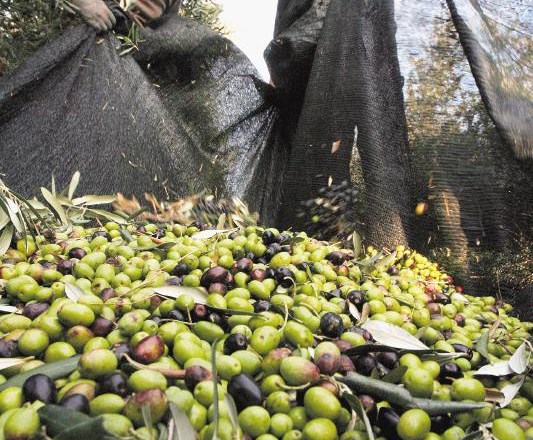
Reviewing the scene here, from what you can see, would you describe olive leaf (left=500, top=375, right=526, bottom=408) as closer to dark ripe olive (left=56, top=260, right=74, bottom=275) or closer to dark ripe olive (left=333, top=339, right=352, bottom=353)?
dark ripe olive (left=333, top=339, right=352, bottom=353)

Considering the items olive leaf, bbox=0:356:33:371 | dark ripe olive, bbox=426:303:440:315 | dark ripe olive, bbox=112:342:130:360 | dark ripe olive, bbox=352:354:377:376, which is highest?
dark ripe olive, bbox=112:342:130:360

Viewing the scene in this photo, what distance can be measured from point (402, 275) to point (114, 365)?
1.52 m

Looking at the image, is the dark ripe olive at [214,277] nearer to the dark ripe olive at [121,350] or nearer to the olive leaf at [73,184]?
the dark ripe olive at [121,350]

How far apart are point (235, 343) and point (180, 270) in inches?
21.2

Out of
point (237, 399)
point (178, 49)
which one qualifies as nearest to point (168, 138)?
point (178, 49)

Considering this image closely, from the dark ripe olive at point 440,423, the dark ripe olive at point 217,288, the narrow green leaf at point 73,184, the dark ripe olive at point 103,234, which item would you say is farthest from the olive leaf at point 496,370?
the narrow green leaf at point 73,184

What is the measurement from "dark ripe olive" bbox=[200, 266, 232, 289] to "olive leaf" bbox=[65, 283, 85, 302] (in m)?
0.34

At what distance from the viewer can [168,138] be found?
10.1ft

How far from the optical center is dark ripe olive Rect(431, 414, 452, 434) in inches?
41.0

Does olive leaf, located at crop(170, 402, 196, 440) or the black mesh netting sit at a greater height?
the black mesh netting

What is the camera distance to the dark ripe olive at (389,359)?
1.20 meters

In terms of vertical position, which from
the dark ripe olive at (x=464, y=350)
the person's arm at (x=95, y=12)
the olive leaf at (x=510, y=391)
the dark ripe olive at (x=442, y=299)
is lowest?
the dark ripe olive at (x=442, y=299)

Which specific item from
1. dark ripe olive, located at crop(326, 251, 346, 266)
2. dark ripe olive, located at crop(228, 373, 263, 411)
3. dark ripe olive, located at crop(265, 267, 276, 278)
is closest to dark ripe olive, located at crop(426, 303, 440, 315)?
dark ripe olive, located at crop(326, 251, 346, 266)

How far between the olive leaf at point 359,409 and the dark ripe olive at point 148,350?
0.39m
